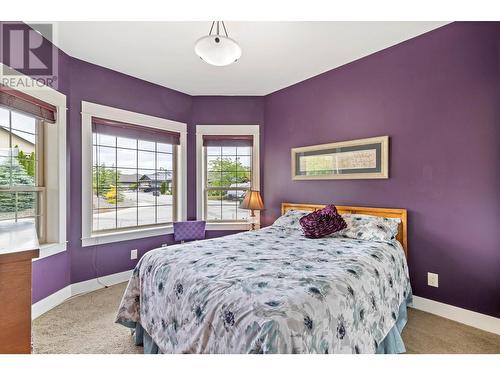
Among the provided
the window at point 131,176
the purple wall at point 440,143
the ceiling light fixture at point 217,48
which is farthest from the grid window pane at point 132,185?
the purple wall at point 440,143

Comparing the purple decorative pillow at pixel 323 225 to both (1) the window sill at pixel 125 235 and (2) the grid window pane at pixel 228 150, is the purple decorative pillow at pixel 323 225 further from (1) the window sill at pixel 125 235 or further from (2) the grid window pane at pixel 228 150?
(1) the window sill at pixel 125 235

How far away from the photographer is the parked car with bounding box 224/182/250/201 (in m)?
4.13

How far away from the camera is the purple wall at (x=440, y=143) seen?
219 cm

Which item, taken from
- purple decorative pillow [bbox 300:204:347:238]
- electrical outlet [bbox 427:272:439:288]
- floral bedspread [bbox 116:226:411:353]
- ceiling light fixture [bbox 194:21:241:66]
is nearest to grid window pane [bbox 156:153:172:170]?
floral bedspread [bbox 116:226:411:353]

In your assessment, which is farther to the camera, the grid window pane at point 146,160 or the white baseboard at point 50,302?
the grid window pane at point 146,160

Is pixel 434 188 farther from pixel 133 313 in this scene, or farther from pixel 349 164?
pixel 133 313

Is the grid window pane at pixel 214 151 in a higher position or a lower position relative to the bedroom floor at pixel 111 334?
higher

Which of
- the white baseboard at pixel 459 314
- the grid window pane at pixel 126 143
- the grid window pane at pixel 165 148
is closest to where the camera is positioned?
the white baseboard at pixel 459 314

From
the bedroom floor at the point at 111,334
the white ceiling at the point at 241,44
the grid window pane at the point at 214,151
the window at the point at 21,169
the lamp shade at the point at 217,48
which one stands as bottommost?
the bedroom floor at the point at 111,334

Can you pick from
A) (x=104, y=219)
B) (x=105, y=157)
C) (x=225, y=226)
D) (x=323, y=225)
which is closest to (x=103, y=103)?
(x=105, y=157)

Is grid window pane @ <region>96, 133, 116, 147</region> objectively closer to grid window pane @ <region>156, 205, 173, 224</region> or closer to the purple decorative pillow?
grid window pane @ <region>156, 205, 173, 224</region>

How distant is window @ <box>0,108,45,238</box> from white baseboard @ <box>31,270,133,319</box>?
0.59 metres

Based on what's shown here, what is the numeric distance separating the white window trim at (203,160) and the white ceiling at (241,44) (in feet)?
2.23

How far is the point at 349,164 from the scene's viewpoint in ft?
10.1
